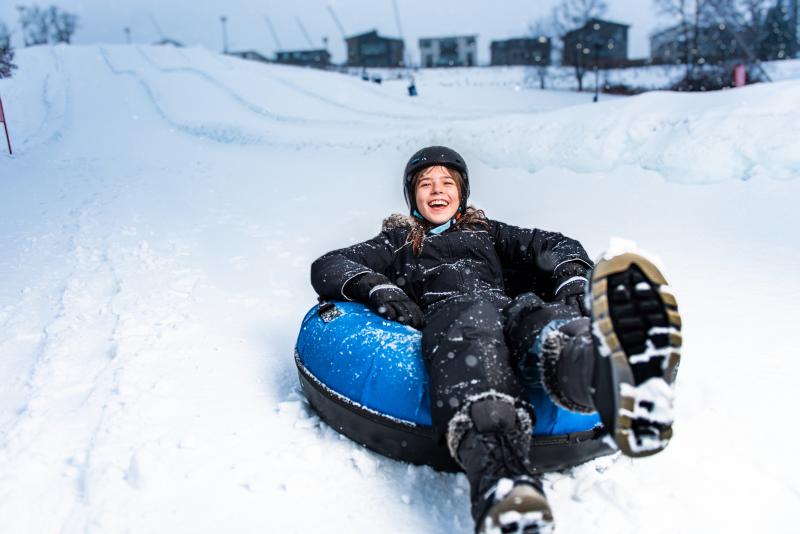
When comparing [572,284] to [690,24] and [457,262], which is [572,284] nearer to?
[457,262]

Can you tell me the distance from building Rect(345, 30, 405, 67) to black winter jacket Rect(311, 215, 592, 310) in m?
58.3

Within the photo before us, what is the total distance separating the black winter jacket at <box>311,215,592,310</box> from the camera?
2.70 meters

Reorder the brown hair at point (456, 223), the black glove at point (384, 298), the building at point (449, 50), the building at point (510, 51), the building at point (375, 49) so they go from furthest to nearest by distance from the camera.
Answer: the building at point (449, 50), the building at point (375, 49), the building at point (510, 51), the brown hair at point (456, 223), the black glove at point (384, 298)

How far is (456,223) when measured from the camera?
9.83ft

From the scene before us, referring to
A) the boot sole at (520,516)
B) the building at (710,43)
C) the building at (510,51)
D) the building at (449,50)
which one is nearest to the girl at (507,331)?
the boot sole at (520,516)

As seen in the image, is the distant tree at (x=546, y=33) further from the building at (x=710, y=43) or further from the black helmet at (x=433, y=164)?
the black helmet at (x=433, y=164)

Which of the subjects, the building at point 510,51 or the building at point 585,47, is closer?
the building at point 585,47

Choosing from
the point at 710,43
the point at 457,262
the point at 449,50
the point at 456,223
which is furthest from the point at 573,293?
the point at 449,50

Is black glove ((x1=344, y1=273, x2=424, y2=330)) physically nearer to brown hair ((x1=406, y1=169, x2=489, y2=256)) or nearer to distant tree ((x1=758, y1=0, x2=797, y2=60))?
brown hair ((x1=406, y1=169, x2=489, y2=256))

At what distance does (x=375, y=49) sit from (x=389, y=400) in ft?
199

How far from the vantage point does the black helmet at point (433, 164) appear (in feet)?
10.0

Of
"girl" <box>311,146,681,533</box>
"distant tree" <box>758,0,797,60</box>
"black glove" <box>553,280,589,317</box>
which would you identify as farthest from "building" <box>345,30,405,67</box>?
"black glove" <box>553,280,589,317</box>

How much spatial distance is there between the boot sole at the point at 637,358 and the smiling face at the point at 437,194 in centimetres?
151

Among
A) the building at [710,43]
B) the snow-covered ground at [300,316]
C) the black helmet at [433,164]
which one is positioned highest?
the building at [710,43]
